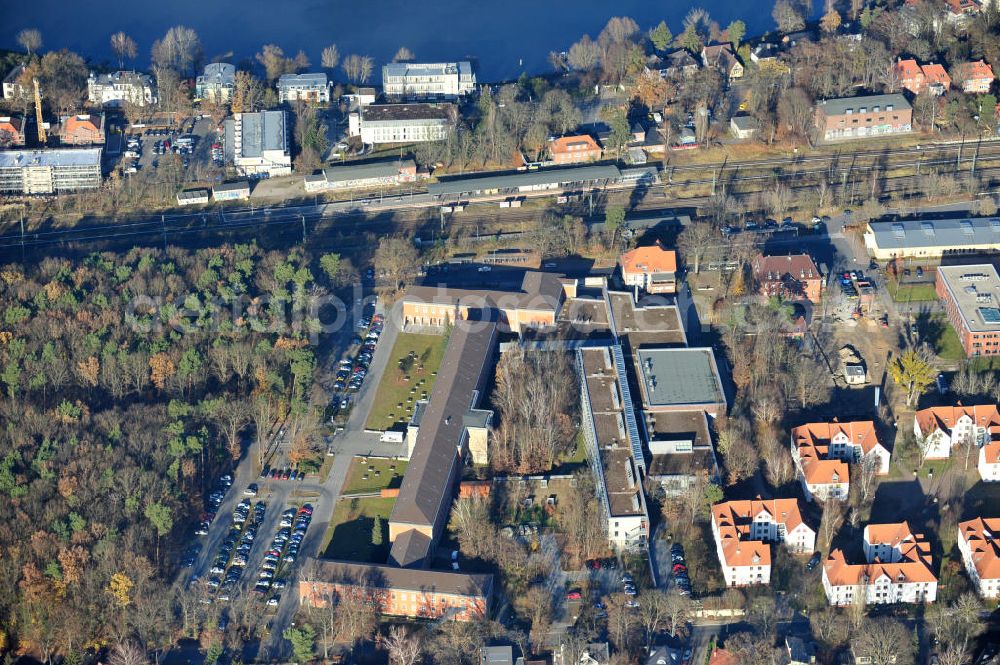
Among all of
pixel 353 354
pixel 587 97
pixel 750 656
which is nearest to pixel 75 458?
pixel 353 354

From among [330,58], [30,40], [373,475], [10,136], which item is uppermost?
[30,40]

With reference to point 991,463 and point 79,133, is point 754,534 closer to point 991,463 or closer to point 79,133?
point 991,463

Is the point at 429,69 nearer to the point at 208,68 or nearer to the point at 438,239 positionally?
the point at 208,68

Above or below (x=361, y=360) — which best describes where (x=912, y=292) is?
above

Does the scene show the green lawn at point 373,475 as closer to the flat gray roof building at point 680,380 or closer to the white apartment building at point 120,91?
the flat gray roof building at point 680,380

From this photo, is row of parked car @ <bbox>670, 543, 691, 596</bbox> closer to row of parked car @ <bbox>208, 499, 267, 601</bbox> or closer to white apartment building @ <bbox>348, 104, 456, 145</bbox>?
row of parked car @ <bbox>208, 499, 267, 601</bbox>

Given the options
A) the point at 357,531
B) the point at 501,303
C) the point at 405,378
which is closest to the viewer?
the point at 357,531

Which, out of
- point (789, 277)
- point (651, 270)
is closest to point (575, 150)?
point (651, 270)
